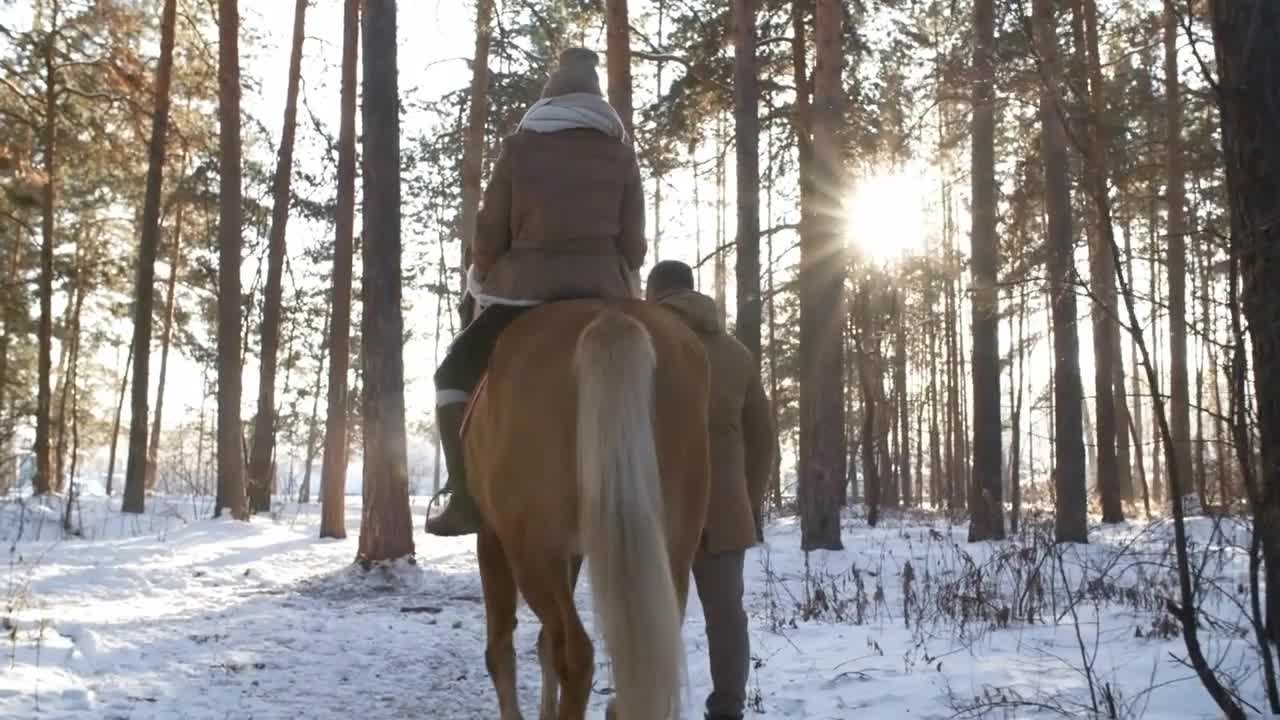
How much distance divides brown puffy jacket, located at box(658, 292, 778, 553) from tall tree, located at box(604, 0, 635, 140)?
9320 mm

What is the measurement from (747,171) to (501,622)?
33.3 ft

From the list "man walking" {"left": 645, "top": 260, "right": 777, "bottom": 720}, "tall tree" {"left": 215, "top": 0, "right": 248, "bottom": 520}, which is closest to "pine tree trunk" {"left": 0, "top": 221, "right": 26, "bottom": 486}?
"tall tree" {"left": 215, "top": 0, "right": 248, "bottom": 520}

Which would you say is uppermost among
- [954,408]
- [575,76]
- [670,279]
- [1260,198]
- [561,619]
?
[954,408]

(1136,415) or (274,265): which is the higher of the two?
(274,265)

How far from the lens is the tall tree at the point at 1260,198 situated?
11.7 ft

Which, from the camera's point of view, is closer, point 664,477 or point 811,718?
point 664,477

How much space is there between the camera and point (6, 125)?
658 inches

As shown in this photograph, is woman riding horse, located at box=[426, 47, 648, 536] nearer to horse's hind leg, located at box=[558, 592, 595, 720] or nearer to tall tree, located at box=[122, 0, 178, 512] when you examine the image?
horse's hind leg, located at box=[558, 592, 595, 720]

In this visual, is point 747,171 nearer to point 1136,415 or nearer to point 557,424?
point 557,424

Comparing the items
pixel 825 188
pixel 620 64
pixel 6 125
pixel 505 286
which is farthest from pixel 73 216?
pixel 505 286

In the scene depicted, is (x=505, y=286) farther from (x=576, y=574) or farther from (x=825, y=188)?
(x=825, y=188)

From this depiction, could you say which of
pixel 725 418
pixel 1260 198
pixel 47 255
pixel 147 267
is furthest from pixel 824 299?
Answer: pixel 47 255

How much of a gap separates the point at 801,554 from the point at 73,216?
20.5 meters

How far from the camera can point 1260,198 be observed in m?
3.66
